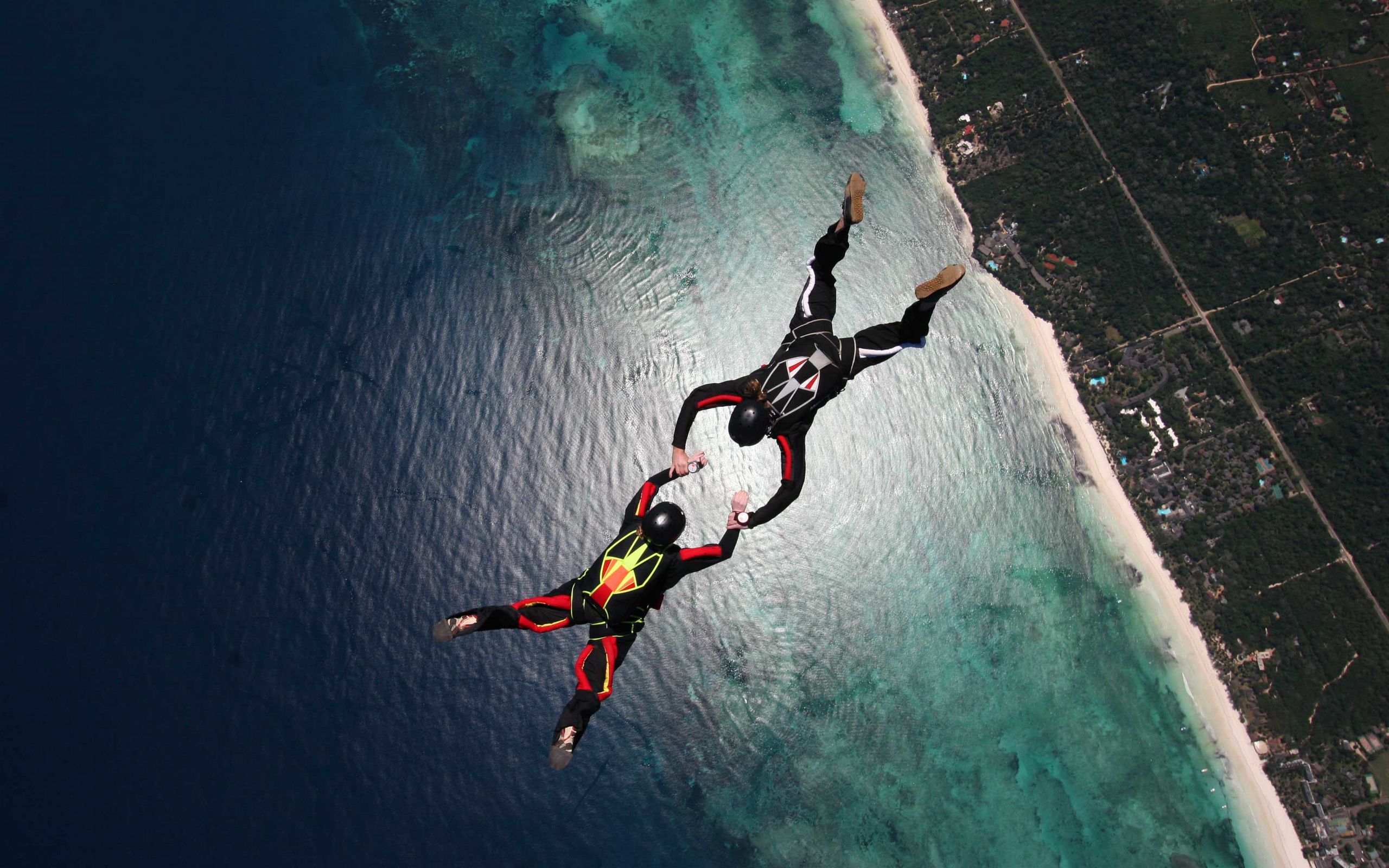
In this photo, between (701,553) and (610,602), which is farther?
(610,602)

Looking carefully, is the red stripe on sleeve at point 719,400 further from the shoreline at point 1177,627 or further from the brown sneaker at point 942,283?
the shoreline at point 1177,627

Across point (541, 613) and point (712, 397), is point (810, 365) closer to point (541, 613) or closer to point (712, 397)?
point (712, 397)

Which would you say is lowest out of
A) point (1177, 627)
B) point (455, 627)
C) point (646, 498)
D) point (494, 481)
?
point (1177, 627)

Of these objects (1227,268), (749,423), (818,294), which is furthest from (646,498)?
(1227,268)

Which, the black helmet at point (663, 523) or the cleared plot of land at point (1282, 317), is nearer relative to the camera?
the black helmet at point (663, 523)

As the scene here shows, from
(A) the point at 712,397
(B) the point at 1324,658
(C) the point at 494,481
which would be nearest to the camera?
(A) the point at 712,397

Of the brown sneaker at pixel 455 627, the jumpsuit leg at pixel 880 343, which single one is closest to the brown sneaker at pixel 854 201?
the jumpsuit leg at pixel 880 343
